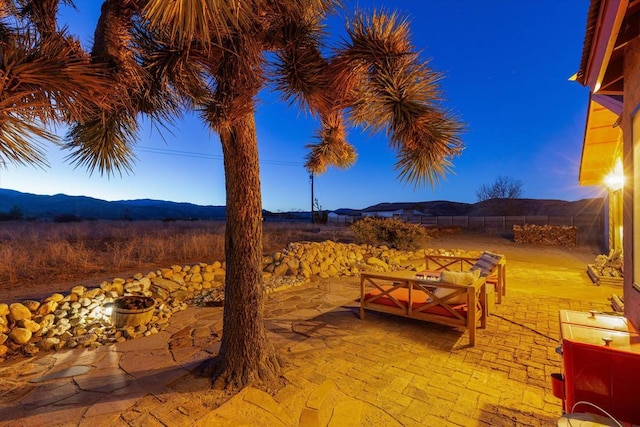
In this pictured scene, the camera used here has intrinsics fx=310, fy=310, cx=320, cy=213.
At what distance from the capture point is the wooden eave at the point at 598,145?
17.7 ft

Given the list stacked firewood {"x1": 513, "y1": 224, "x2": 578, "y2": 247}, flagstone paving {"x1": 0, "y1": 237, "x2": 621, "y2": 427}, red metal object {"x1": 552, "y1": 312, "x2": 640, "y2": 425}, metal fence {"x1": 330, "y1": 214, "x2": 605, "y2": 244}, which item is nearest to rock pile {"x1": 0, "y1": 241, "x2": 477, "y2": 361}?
flagstone paving {"x1": 0, "y1": 237, "x2": 621, "y2": 427}

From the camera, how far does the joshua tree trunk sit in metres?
2.63

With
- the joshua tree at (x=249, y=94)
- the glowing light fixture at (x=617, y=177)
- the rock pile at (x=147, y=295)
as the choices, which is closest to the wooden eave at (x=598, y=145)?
the glowing light fixture at (x=617, y=177)

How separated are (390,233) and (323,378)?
28.6ft

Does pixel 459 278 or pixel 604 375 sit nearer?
pixel 604 375

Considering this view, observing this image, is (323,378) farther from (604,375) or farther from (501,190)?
(501,190)

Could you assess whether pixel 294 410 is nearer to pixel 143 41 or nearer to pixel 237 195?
pixel 237 195

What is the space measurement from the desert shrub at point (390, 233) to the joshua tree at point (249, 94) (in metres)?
8.51

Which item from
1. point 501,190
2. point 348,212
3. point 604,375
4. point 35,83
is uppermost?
point 501,190

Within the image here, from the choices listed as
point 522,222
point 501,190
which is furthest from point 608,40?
point 501,190

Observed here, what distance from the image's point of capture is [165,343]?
3785mm

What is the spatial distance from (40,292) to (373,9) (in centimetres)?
654

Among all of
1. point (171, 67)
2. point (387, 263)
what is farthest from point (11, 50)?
point (387, 263)

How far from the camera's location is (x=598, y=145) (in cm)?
682
